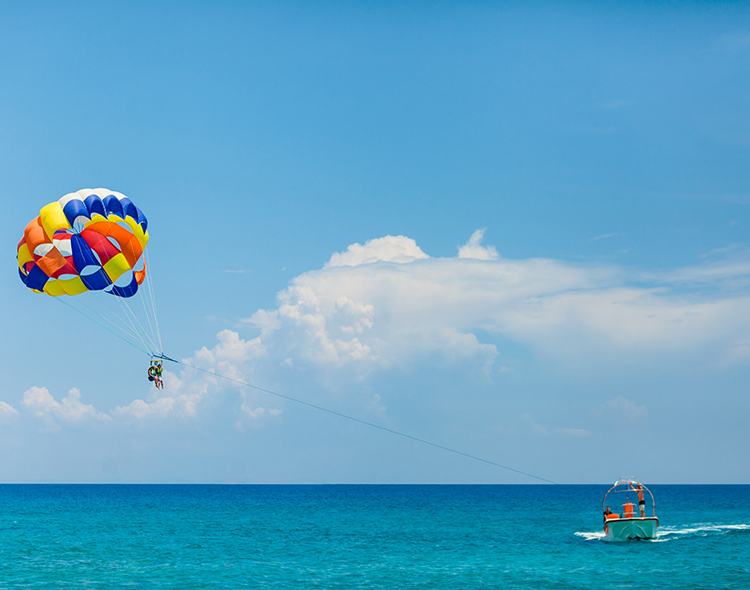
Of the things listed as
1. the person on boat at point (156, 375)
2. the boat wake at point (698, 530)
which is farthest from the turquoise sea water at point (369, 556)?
the person on boat at point (156, 375)

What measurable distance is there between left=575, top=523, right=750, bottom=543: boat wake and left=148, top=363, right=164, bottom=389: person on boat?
69.2ft

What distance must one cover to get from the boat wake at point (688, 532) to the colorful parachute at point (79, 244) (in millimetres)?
23993

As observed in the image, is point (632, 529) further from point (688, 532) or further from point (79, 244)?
point (79, 244)

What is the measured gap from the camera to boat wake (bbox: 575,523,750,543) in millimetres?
33025

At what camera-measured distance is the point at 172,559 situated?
26953mm

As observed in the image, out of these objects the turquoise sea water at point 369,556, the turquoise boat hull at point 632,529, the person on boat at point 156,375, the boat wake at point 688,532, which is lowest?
the turquoise sea water at point 369,556

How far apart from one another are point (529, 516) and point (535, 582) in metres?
32.3

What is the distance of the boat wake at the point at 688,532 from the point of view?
108ft

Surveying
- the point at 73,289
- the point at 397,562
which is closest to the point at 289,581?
the point at 397,562

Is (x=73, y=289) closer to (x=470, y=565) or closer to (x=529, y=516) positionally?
(x=470, y=565)

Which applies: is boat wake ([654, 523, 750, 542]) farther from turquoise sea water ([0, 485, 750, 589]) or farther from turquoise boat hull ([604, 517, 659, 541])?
turquoise boat hull ([604, 517, 659, 541])

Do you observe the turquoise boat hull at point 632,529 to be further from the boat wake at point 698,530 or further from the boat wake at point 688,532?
the boat wake at point 698,530

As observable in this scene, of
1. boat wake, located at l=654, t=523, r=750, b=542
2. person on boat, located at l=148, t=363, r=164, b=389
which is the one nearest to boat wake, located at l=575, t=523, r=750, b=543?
boat wake, located at l=654, t=523, r=750, b=542

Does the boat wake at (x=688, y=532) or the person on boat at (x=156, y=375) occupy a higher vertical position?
the person on boat at (x=156, y=375)
